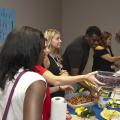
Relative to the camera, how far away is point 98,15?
15.5 feet

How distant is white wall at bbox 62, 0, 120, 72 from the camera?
15.2ft

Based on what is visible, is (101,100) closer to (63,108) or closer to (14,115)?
(63,108)

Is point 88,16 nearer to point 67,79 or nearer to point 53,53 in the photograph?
point 53,53

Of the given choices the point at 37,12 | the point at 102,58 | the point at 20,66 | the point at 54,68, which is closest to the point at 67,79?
the point at 54,68

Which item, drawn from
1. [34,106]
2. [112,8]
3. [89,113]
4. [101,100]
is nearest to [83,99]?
[101,100]

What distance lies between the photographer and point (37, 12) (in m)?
4.08

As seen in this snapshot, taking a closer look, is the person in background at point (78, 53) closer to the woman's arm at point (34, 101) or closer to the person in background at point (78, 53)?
the person in background at point (78, 53)

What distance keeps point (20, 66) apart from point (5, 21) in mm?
2281

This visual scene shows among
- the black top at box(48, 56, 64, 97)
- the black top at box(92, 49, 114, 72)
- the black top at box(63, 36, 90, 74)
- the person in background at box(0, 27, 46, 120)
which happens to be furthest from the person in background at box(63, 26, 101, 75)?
the person in background at box(0, 27, 46, 120)

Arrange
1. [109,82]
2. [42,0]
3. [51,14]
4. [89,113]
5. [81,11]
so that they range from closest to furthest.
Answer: [89,113] → [109,82] → [42,0] → [51,14] → [81,11]

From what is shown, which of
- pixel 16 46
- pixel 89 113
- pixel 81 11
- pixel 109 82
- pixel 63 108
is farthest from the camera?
pixel 81 11

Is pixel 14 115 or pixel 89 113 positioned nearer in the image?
pixel 14 115

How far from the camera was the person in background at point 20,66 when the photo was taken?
3.52 feet

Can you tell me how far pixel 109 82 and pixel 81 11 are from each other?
9.29ft
